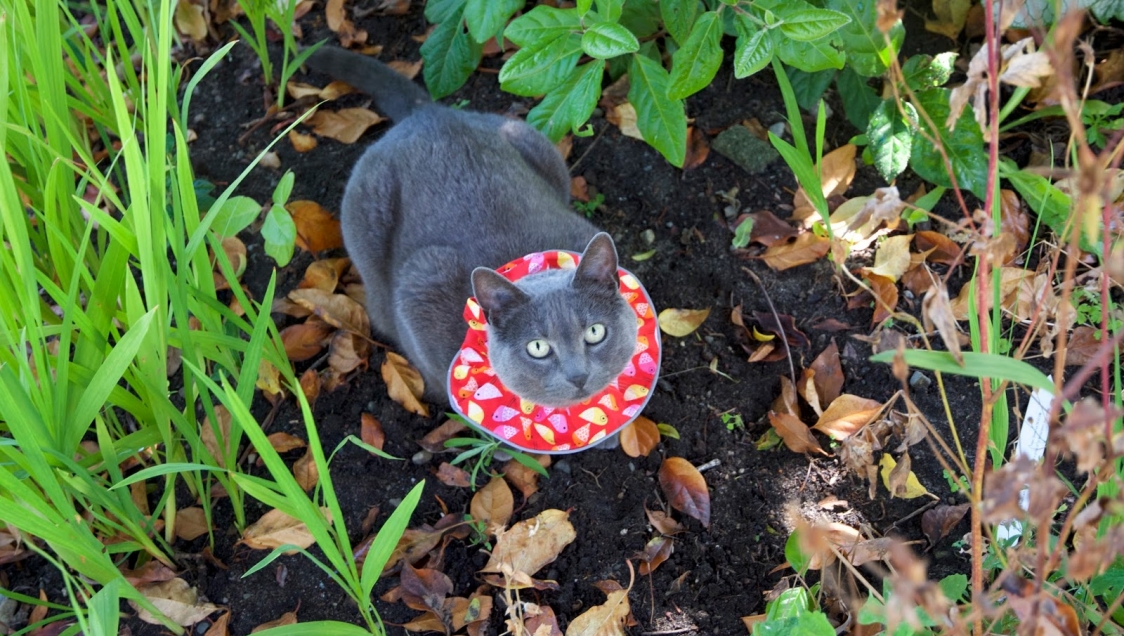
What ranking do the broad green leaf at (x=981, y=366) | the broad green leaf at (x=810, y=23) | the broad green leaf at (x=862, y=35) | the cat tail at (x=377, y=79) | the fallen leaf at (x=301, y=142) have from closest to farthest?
the broad green leaf at (x=981, y=366)
the broad green leaf at (x=810, y=23)
the broad green leaf at (x=862, y=35)
the cat tail at (x=377, y=79)
the fallen leaf at (x=301, y=142)

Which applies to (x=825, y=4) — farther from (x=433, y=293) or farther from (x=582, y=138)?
(x=433, y=293)

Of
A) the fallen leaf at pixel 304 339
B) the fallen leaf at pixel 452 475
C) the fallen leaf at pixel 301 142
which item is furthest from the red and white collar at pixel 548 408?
the fallen leaf at pixel 301 142

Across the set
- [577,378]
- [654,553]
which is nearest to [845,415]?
[654,553]

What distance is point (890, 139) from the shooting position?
6.88ft

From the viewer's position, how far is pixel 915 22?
2.54 meters

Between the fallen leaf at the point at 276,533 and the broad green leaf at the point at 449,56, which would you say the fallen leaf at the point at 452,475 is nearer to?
the fallen leaf at the point at 276,533

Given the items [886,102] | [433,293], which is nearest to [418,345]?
[433,293]

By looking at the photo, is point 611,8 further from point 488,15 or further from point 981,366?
point 981,366

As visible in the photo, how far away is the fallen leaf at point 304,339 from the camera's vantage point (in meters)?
2.34

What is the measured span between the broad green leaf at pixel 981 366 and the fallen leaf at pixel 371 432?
149 centimetres

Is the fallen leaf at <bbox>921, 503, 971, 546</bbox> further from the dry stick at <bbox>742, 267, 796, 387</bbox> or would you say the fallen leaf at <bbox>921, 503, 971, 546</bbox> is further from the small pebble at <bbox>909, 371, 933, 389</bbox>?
the dry stick at <bbox>742, 267, 796, 387</bbox>

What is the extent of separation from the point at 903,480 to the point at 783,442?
1.34ft

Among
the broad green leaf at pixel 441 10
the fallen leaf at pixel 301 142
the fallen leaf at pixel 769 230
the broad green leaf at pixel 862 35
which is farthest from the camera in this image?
the fallen leaf at pixel 301 142

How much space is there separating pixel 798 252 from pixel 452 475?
1077 mm
